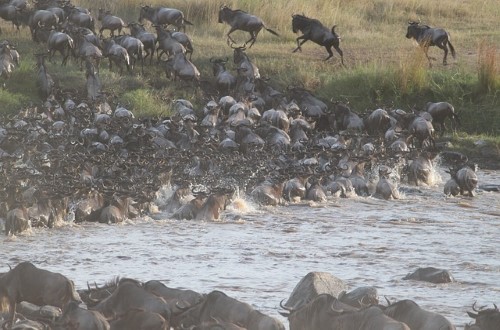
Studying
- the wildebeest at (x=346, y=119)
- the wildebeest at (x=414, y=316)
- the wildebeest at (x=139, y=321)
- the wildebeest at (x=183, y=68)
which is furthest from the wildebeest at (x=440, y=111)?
the wildebeest at (x=139, y=321)

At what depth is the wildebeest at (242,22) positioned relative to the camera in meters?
22.0

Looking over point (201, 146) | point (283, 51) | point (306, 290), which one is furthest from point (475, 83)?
point (306, 290)

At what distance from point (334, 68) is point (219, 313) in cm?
1394

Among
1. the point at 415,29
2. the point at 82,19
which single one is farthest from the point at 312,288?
the point at 415,29

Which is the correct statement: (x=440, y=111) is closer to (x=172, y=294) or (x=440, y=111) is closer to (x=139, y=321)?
(x=172, y=294)

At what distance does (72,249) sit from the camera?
428 inches

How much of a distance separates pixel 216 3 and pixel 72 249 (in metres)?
14.8

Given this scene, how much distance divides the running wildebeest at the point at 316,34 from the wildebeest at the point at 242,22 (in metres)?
0.72

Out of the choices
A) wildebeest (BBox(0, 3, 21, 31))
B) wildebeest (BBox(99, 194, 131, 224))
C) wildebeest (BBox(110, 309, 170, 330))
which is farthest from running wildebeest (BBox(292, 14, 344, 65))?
wildebeest (BBox(110, 309, 170, 330))

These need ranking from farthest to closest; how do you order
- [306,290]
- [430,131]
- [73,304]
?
[430,131]
[306,290]
[73,304]

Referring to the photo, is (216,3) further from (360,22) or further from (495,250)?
(495,250)

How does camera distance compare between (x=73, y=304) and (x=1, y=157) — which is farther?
(x=1, y=157)

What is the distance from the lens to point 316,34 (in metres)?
21.6

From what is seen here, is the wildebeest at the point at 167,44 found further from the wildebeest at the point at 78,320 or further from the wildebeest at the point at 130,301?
the wildebeest at the point at 78,320
